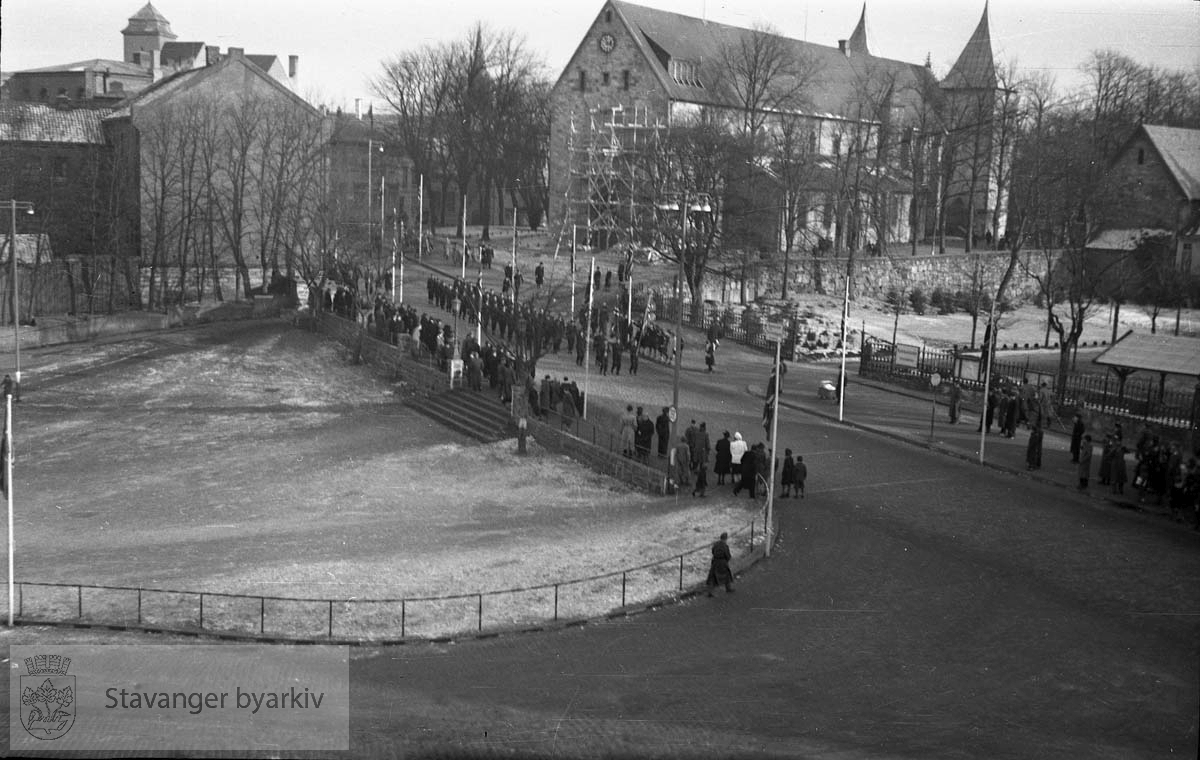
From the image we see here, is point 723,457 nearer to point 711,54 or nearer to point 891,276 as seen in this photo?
point 891,276

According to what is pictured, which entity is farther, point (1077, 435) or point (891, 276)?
point (891, 276)

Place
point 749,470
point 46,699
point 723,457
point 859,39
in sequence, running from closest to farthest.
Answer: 1. point 46,699
2. point 749,470
3. point 723,457
4. point 859,39

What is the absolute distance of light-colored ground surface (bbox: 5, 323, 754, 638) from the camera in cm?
2127

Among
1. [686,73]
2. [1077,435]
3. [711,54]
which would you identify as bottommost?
[1077,435]

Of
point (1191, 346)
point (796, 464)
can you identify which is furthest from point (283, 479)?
point (1191, 346)

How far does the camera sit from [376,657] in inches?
643

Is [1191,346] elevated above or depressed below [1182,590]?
above

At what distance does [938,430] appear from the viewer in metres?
32.6

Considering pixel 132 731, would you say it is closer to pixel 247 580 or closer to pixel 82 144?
pixel 247 580

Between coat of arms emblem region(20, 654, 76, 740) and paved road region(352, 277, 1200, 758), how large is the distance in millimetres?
3219

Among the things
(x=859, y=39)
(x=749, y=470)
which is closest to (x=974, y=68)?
(x=859, y=39)

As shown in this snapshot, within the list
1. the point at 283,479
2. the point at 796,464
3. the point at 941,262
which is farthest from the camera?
the point at 941,262

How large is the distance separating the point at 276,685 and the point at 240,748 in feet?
7.25

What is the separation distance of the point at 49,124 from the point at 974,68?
52.9 metres
